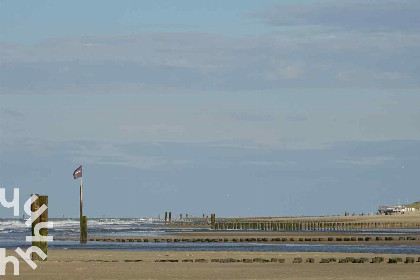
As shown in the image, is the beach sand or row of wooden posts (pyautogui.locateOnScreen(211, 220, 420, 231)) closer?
the beach sand

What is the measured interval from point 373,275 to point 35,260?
1489cm

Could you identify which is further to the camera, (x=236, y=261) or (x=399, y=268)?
(x=236, y=261)

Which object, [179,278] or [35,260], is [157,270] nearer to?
[179,278]

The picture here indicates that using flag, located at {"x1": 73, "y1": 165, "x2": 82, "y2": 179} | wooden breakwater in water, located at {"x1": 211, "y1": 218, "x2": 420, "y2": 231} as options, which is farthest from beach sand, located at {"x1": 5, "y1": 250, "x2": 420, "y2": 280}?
wooden breakwater in water, located at {"x1": 211, "y1": 218, "x2": 420, "y2": 231}

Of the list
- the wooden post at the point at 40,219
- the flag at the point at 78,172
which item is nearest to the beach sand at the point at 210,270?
→ the wooden post at the point at 40,219

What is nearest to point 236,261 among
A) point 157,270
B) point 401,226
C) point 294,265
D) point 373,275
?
point 294,265

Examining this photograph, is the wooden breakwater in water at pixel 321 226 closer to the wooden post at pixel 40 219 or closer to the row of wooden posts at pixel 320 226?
the row of wooden posts at pixel 320 226

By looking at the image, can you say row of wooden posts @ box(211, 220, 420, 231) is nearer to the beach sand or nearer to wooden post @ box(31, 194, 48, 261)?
wooden post @ box(31, 194, 48, 261)

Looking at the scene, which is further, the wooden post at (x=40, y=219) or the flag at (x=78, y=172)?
the flag at (x=78, y=172)

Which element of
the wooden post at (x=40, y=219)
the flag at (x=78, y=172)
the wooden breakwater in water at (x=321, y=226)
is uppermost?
the flag at (x=78, y=172)

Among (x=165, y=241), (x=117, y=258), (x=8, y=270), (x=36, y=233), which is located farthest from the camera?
(x=165, y=241)

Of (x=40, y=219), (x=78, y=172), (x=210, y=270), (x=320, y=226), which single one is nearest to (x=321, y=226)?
(x=320, y=226)

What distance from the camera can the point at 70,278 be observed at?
100ft

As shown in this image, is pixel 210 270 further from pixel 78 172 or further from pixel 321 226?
pixel 321 226
